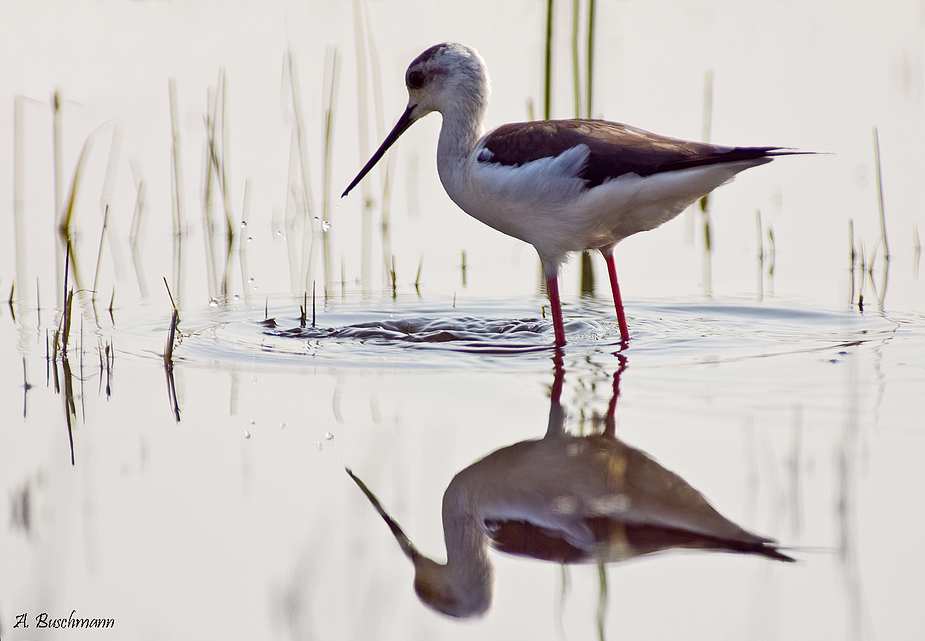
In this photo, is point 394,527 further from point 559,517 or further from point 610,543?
point 610,543

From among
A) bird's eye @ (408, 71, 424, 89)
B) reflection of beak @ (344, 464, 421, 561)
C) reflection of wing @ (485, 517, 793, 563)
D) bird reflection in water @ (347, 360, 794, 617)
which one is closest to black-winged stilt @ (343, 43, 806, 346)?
bird's eye @ (408, 71, 424, 89)

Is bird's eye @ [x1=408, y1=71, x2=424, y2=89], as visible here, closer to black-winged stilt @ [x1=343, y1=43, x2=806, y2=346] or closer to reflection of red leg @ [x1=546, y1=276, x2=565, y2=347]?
black-winged stilt @ [x1=343, y1=43, x2=806, y2=346]

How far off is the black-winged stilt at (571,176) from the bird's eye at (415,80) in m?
0.32

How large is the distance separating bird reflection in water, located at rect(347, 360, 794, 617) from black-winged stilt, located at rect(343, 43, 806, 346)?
66.5 inches

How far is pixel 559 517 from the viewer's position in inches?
111

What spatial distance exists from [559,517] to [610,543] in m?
0.20

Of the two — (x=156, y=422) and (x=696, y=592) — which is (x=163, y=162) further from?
(x=696, y=592)

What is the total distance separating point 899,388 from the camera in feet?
12.8

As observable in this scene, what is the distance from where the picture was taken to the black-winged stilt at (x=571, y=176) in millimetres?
4629

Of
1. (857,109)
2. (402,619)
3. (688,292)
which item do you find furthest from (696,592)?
(857,109)

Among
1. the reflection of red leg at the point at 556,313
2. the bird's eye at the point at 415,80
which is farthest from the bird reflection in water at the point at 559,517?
the bird's eye at the point at 415,80

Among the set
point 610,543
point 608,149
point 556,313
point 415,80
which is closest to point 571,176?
point 608,149

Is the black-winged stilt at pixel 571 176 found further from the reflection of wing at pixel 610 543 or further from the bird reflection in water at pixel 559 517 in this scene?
the reflection of wing at pixel 610 543

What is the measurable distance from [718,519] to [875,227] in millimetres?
4720
